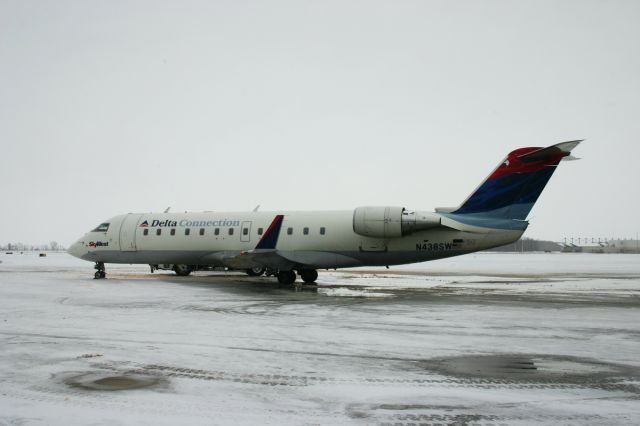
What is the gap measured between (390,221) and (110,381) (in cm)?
1590

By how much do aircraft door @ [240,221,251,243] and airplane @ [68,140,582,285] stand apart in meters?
0.05

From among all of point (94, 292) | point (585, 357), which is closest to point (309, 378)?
point (585, 357)

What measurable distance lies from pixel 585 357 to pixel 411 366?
103 inches

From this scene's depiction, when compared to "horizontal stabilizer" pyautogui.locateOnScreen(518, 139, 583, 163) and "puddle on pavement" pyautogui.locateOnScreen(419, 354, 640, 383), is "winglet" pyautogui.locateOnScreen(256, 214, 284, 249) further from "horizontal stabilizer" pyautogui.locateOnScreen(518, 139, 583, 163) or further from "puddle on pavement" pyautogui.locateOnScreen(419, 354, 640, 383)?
"puddle on pavement" pyautogui.locateOnScreen(419, 354, 640, 383)

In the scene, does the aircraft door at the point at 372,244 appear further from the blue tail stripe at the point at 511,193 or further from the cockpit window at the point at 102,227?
the cockpit window at the point at 102,227

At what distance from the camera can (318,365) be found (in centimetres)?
723

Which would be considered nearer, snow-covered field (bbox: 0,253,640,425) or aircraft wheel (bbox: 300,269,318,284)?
snow-covered field (bbox: 0,253,640,425)

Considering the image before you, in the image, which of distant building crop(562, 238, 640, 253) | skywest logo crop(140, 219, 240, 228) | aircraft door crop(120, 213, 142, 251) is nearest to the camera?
skywest logo crop(140, 219, 240, 228)

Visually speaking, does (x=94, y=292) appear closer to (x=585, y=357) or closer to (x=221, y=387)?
(x=221, y=387)

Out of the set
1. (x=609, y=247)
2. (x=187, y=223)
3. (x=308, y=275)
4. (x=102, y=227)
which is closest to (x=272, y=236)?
(x=308, y=275)

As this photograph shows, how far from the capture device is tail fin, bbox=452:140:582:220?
1988 cm

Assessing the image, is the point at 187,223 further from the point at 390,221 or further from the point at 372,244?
the point at 390,221

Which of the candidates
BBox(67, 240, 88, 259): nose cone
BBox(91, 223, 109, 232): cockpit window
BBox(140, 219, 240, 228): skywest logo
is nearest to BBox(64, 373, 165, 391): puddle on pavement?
BBox(140, 219, 240, 228): skywest logo

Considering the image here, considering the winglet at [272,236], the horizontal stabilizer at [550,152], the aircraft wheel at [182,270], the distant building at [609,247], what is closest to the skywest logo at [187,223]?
the winglet at [272,236]
